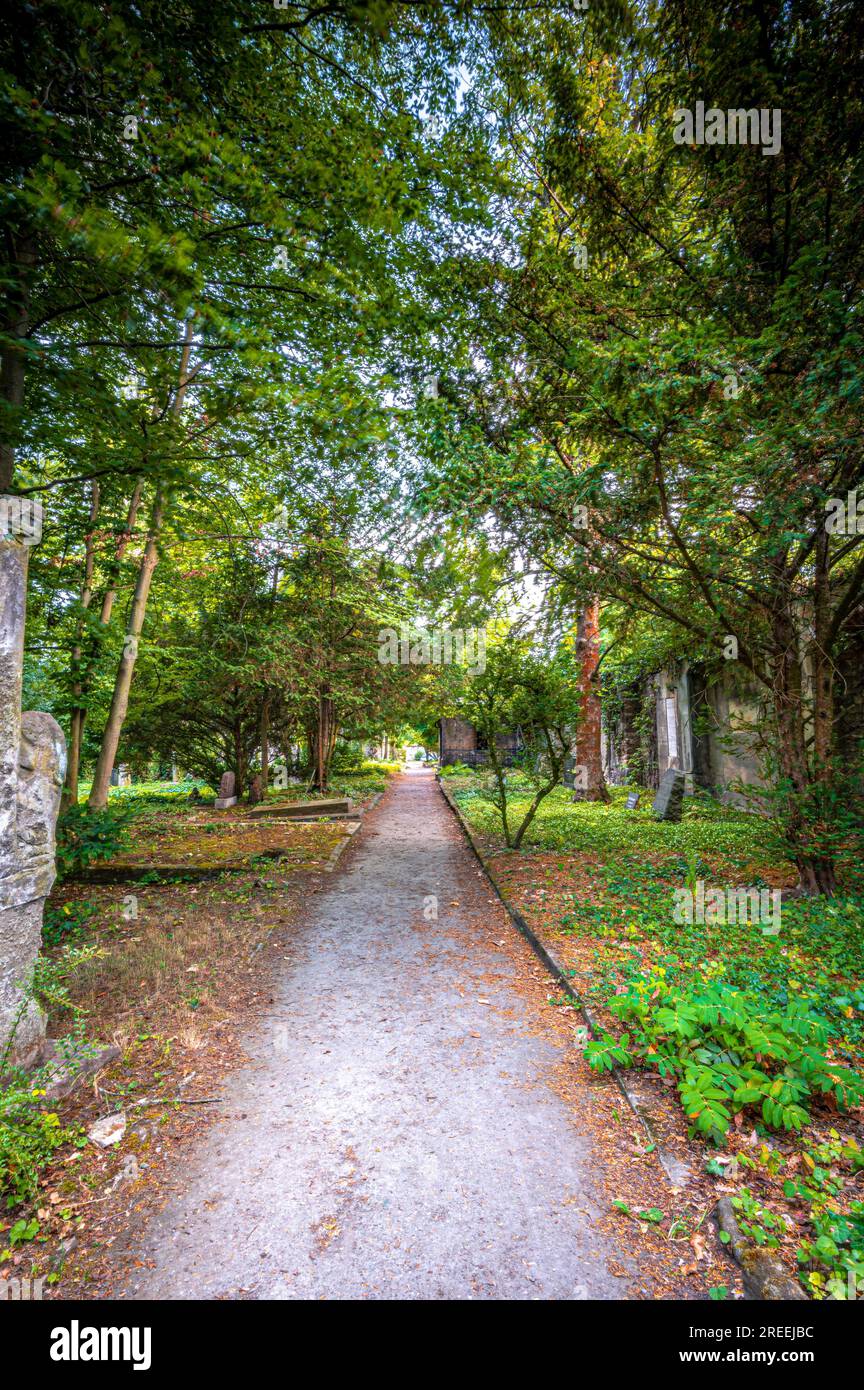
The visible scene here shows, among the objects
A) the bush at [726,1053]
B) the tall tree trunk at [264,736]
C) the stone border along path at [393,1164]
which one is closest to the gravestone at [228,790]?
the tall tree trunk at [264,736]

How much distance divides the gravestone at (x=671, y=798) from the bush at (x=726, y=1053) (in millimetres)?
8117

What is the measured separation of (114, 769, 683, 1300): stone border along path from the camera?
1.97 meters

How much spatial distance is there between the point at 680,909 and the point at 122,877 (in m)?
6.53

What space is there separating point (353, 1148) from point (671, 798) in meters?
9.77

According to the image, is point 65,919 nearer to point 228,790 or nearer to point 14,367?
point 14,367

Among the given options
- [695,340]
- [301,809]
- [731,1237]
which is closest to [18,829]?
[731,1237]

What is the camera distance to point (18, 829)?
2959 millimetres

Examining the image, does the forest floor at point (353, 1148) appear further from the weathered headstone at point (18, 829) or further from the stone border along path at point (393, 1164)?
the weathered headstone at point (18, 829)

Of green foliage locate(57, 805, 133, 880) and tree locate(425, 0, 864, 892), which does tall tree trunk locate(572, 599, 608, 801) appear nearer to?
tree locate(425, 0, 864, 892)

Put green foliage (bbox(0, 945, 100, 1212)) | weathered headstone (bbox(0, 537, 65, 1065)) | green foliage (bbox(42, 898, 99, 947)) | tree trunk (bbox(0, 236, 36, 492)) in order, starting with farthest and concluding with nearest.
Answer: green foliage (bbox(42, 898, 99, 947))
tree trunk (bbox(0, 236, 36, 492))
weathered headstone (bbox(0, 537, 65, 1065))
green foliage (bbox(0, 945, 100, 1212))

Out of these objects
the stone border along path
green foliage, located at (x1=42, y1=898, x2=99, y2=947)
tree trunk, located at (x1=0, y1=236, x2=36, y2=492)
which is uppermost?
tree trunk, located at (x1=0, y1=236, x2=36, y2=492)

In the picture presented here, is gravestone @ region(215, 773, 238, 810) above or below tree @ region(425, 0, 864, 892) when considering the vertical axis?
below

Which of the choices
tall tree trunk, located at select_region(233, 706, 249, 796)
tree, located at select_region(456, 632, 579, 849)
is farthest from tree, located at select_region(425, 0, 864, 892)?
tall tree trunk, located at select_region(233, 706, 249, 796)
